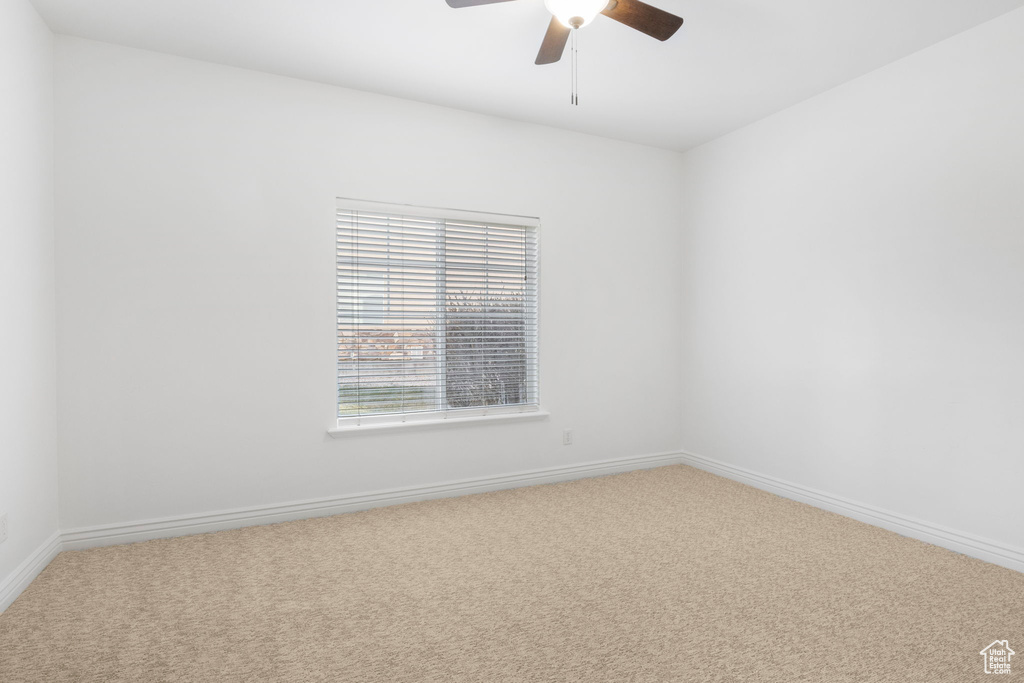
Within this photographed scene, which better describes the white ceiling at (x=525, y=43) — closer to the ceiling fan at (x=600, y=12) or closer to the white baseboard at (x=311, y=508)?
the ceiling fan at (x=600, y=12)

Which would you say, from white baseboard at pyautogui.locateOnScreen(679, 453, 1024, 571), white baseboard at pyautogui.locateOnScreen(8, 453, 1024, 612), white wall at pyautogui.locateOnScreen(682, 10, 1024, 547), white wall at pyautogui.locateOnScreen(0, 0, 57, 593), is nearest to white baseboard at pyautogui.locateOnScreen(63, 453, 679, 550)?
white baseboard at pyautogui.locateOnScreen(8, 453, 1024, 612)

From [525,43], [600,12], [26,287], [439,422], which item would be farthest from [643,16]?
[26,287]

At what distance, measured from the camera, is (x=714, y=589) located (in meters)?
2.29

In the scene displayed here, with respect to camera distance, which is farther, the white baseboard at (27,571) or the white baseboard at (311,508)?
the white baseboard at (311,508)

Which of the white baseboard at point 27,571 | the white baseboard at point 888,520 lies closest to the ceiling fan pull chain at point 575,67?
the white baseboard at point 888,520

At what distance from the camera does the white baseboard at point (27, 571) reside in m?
2.13

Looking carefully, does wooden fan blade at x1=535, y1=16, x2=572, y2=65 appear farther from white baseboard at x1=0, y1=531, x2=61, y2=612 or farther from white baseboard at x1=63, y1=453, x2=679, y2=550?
white baseboard at x1=0, y1=531, x2=61, y2=612

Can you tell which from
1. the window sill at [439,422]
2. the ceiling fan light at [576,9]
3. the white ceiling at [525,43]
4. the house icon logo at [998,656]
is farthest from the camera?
the window sill at [439,422]

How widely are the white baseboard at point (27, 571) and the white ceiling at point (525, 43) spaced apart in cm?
252

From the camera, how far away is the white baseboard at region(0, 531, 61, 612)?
2.13 meters

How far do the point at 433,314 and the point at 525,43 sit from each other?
171cm

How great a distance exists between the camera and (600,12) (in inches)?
81.5

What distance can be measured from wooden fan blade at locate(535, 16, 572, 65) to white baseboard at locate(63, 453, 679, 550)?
262 centimetres

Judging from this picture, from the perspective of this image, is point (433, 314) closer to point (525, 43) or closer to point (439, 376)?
point (439, 376)
